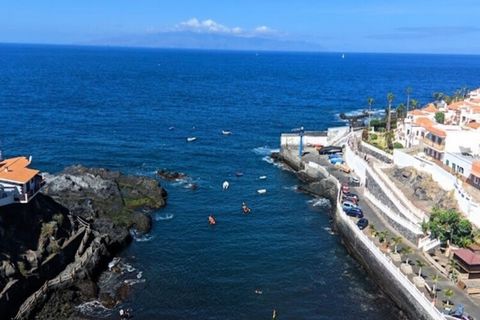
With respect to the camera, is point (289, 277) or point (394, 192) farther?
point (394, 192)

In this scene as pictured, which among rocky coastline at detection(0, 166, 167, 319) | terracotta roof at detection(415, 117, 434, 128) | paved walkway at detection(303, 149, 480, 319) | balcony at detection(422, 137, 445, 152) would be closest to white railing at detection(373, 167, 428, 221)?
paved walkway at detection(303, 149, 480, 319)

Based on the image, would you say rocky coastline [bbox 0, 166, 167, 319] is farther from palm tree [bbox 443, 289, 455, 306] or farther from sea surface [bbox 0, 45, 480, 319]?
palm tree [bbox 443, 289, 455, 306]

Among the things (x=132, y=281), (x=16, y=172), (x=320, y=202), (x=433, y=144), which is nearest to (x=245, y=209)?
(x=320, y=202)

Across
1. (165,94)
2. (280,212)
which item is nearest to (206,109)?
(165,94)

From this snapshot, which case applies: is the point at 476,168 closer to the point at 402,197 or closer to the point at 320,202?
the point at 402,197

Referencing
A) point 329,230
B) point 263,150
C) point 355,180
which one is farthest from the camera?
point 263,150

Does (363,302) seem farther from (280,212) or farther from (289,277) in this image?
(280,212)
